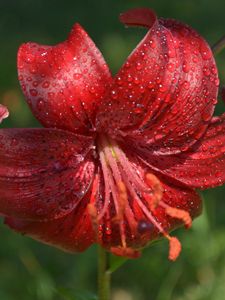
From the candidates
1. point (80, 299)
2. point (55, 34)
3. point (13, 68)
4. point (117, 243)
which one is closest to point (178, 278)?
point (80, 299)

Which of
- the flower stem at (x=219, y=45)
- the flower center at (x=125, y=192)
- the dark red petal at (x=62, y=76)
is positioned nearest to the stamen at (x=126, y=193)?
the flower center at (x=125, y=192)

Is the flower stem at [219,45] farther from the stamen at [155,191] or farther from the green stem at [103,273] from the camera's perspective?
the green stem at [103,273]

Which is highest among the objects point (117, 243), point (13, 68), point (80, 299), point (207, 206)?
point (117, 243)

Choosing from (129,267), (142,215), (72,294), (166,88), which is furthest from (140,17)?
(129,267)

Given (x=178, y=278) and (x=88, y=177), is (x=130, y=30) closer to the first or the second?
(x=178, y=278)

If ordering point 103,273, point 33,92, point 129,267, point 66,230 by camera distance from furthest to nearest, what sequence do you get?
point 129,267
point 103,273
point 66,230
point 33,92

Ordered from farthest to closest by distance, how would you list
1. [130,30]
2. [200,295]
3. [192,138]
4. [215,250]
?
1. [130,30]
2. [215,250]
3. [200,295]
4. [192,138]

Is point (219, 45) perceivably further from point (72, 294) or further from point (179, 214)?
point (72, 294)
